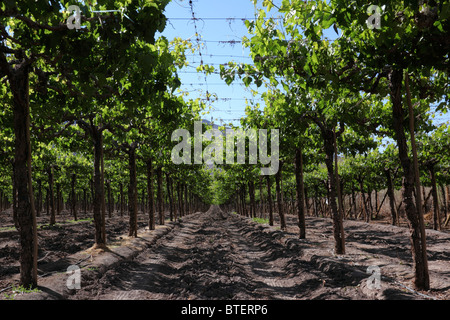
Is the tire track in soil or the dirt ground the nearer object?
the dirt ground

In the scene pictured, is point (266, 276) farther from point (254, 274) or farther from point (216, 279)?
point (216, 279)

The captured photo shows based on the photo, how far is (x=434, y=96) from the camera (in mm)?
7820

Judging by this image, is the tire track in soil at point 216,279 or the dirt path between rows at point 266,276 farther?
the tire track in soil at point 216,279

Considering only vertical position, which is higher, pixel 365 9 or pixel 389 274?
pixel 365 9

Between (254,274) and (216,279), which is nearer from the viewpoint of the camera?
(216,279)

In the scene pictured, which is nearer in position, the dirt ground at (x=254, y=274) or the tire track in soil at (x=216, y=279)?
the dirt ground at (x=254, y=274)

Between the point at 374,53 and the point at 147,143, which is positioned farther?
the point at 147,143

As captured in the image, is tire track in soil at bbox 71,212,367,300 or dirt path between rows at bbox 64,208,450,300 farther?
tire track in soil at bbox 71,212,367,300

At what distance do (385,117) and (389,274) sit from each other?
14.6 ft

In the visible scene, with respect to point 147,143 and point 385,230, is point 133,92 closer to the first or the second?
point 147,143

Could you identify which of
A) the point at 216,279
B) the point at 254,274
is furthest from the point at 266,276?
the point at 216,279

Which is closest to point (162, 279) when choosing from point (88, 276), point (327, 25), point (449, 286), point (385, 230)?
point (88, 276)
